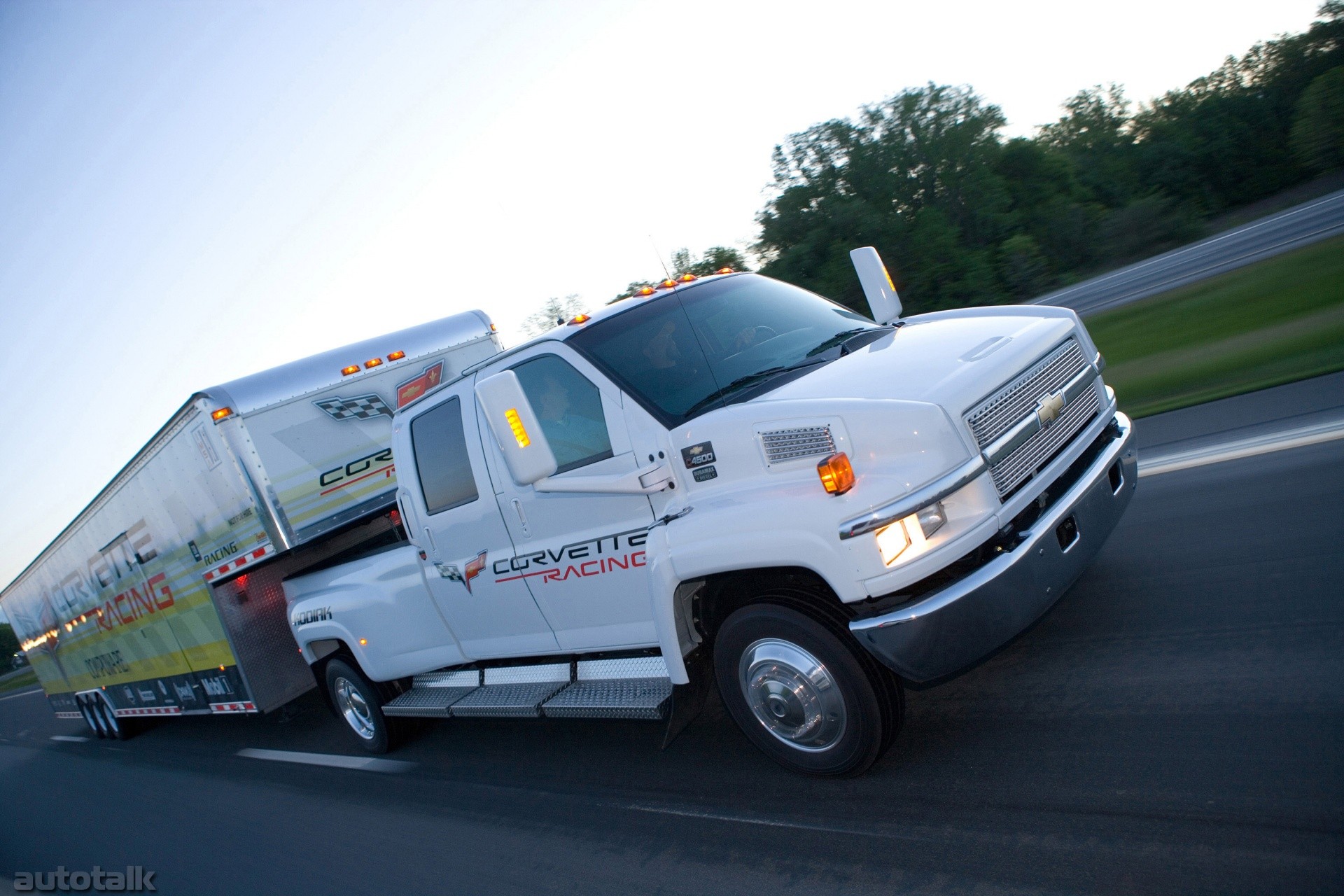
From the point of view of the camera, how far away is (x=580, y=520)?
4840mm

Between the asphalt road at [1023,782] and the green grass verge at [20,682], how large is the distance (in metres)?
33.0

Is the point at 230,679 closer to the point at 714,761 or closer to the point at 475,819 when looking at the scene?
the point at 475,819

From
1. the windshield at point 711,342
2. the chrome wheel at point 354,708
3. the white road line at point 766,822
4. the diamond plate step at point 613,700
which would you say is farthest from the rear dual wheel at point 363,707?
the windshield at point 711,342

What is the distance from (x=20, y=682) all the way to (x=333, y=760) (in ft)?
129

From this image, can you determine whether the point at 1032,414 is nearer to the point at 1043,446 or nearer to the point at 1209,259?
the point at 1043,446

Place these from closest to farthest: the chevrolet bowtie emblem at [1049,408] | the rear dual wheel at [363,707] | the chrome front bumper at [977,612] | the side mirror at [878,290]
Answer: the chrome front bumper at [977,612] < the chevrolet bowtie emblem at [1049,408] < the side mirror at [878,290] < the rear dual wheel at [363,707]

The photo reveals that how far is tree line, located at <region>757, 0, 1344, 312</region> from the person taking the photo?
3738 cm

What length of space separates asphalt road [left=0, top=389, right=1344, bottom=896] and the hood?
1391mm

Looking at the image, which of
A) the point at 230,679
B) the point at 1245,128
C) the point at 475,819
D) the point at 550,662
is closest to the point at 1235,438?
the point at 550,662

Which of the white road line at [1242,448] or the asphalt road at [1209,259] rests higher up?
the white road line at [1242,448]

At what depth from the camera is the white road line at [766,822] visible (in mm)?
3727

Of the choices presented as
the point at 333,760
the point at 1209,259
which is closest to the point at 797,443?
the point at 333,760

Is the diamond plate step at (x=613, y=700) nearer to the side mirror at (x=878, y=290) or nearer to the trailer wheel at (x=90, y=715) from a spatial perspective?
the side mirror at (x=878, y=290)

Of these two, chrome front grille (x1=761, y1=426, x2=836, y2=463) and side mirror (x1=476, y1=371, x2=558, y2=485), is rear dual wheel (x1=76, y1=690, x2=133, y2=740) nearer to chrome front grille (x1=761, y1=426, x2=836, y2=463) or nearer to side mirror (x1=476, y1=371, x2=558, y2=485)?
side mirror (x1=476, y1=371, x2=558, y2=485)
